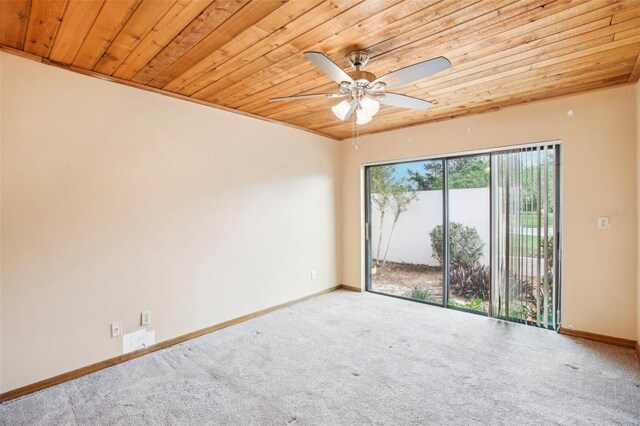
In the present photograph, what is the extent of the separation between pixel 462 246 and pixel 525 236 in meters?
0.75

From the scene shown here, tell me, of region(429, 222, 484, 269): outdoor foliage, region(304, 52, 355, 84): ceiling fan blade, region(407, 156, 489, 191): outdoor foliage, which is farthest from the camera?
region(429, 222, 484, 269): outdoor foliage

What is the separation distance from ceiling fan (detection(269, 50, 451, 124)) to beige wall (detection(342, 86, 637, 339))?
5.64ft

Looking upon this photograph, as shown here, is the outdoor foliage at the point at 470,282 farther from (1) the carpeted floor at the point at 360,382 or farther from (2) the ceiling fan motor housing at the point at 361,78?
(2) the ceiling fan motor housing at the point at 361,78

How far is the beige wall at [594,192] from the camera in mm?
2875

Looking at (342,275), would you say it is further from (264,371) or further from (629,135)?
(629,135)

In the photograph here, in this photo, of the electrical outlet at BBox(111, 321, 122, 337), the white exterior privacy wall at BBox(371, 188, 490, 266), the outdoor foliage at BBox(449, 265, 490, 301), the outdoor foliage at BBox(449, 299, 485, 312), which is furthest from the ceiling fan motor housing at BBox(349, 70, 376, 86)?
the outdoor foliage at BBox(449, 299, 485, 312)

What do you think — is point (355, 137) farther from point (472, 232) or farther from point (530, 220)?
point (530, 220)

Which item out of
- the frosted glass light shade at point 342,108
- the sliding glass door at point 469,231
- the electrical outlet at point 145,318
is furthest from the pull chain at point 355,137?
the electrical outlet at point 145,318

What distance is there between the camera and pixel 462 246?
4027 millimetres

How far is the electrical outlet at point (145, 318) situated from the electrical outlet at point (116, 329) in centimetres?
17

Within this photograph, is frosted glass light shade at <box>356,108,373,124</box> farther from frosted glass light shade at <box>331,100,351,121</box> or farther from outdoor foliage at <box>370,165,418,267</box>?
outdoor foliage at <box>370,165,418,267</box>

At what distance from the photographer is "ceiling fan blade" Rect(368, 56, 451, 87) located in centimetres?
174

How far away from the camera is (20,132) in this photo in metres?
2.21

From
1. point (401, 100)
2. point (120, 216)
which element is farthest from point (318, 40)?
point (120, 216)
